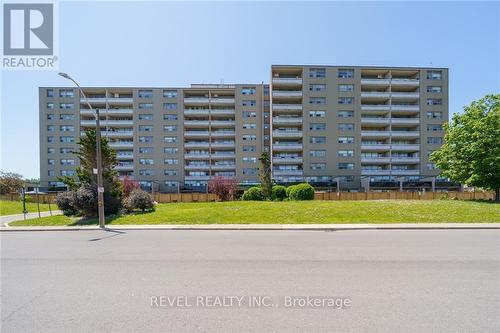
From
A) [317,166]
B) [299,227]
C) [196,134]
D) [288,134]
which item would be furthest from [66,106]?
[299,227]

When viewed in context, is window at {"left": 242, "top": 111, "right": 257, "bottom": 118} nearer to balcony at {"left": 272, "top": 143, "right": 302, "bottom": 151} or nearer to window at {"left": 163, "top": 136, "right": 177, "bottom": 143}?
balcony at {"left": 272, "top": 143, "right": 302, "bottom": 151}

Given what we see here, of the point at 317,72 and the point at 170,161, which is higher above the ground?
the point at 317,72

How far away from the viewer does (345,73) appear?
56469mm

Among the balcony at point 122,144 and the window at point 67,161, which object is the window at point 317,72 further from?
the window at point 67,161

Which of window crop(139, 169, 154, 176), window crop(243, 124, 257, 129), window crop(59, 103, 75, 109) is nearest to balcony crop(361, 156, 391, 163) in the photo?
window crop(243, 124, 257, 129)

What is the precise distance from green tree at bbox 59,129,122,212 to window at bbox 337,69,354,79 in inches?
2027

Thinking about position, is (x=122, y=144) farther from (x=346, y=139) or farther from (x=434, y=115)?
(x=434, y=115)

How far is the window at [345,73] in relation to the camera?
5634 cm

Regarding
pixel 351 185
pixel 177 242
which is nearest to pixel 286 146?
pixel 351 185

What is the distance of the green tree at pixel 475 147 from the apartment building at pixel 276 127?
93.3 ft

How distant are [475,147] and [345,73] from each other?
1498 inches

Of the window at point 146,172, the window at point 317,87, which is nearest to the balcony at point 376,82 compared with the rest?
the window at point 317,87

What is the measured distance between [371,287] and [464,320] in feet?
4.99

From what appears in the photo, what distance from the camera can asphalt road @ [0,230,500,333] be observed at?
3893 millimetres
